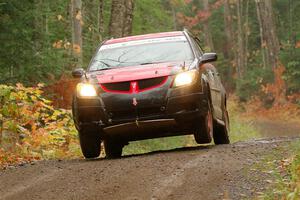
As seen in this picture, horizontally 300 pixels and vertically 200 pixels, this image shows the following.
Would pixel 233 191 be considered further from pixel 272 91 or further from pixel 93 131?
pixel 272 91

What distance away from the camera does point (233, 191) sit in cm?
663

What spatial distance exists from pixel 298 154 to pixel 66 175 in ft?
9.28

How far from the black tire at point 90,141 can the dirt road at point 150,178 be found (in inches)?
23.0

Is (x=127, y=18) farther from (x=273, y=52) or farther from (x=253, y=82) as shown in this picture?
(x=253, y=82)

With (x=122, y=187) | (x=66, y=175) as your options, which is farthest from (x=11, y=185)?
(x=122, y=187)

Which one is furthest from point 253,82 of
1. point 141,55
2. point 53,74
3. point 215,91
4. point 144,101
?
point 144,101

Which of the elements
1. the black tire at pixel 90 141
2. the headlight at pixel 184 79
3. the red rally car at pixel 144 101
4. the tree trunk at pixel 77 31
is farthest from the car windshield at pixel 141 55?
the tree trunk at pixel 77 31

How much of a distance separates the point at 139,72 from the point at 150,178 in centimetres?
266

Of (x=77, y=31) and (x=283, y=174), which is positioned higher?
(x=77, y=31)

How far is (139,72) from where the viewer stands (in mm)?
9828

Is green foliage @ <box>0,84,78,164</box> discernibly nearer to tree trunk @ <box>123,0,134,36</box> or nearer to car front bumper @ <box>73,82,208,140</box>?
car front bumper @ <box>73,82,208,140</box>

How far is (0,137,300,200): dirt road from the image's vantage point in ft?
22.2

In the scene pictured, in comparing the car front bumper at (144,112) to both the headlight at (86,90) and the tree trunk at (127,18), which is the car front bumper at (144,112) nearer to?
the headlight at (86,90)

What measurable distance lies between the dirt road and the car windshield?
1.75 m
